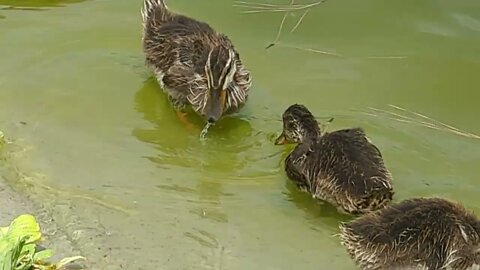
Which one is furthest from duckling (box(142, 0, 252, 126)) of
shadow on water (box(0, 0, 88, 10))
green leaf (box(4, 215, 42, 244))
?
green leaf (box(4, 215, 42, 244))

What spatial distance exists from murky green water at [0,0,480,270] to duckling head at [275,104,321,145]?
14cm

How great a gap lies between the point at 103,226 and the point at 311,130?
134 centimetres

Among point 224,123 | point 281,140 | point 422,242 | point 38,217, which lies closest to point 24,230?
point 38,217

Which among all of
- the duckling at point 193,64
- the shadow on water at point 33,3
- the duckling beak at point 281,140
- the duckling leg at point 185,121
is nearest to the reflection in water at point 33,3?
the shadow on water at point 33,3

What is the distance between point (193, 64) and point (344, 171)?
1.35 metres

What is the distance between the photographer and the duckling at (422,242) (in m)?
4.39

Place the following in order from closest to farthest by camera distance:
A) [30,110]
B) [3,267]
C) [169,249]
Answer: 1. [3,267]
2. [169,249]
3. [30,110]

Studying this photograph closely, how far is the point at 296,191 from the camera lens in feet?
17.2

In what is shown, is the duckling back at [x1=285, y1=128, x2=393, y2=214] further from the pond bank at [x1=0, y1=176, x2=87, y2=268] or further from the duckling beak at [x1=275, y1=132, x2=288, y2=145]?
the pond bank at [x1=0, y1=176, x2=87, y2=268]

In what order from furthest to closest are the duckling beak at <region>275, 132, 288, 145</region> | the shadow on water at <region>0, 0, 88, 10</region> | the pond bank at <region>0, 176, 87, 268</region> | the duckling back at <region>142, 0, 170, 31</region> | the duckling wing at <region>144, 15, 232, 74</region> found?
the shadow on water at <region>0, 0, 88, 10</region>
the duckling back at <region>142, 0, 170, 31</region>
the duckling wing at <region>144, 15, 232, 74</region>
the duckling beak at <region>275, 132, 288, 145</region>
the pond bank at <region>0, 176, 87, 268</region>

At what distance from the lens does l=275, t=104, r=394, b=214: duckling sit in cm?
492

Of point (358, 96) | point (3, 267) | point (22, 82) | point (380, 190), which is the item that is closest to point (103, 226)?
point (3, 267)

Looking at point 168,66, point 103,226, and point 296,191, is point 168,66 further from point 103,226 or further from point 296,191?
point 103,226

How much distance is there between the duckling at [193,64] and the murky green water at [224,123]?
0.14 meters
